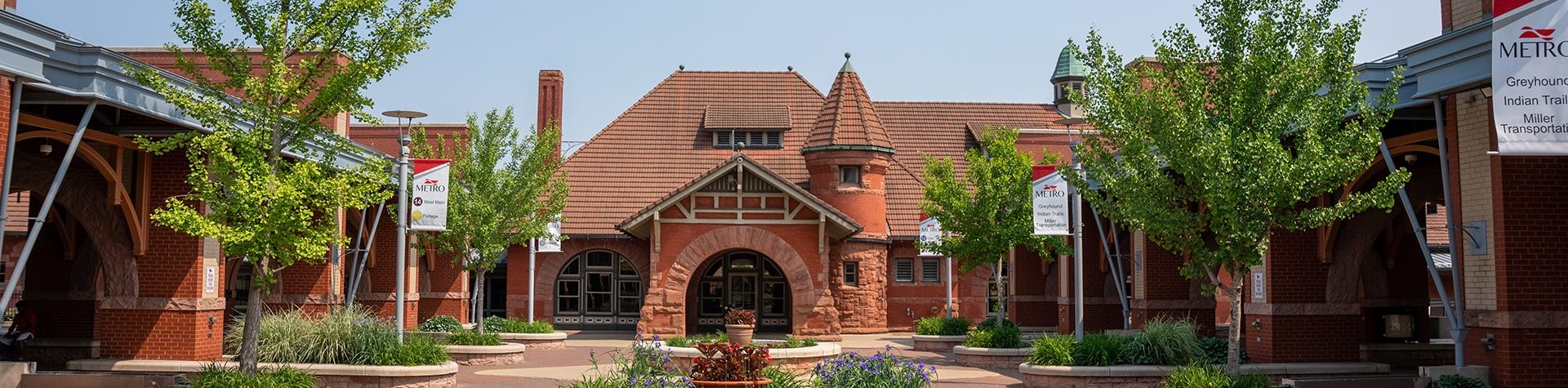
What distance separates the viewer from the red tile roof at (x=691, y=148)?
138 ft

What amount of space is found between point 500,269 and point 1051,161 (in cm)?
2405

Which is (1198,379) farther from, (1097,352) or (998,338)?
(998,338)

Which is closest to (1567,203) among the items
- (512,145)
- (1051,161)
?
(1051,161)

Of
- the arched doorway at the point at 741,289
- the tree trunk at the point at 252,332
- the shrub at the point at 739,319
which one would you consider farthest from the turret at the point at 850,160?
the tree trunk at the point at 252,332

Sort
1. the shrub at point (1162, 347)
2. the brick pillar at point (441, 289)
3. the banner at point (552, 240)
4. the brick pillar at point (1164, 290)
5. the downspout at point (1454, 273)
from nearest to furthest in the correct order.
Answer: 1. the downspout at point (1454, 273)
2. the shrub at point (1162, 347)
3. the brick pillar at point (1164, 290)
4. the banner at point (552, 240)
5. the brick pillar at point (441, 289)

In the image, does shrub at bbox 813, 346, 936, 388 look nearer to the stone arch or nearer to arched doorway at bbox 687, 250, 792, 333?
the stone arch

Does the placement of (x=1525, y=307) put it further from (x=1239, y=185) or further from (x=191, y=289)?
(x=191, y=289)

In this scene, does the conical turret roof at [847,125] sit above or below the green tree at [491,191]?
above

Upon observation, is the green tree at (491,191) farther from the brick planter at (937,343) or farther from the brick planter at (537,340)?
the brick planter at (937,343)

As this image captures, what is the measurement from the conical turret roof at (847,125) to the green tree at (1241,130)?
21.4m

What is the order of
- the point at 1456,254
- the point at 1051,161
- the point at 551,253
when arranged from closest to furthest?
the point at 1456,254 < the point at 1051,161 < the point at 551,253

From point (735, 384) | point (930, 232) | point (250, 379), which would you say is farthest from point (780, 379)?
point (930, 232)

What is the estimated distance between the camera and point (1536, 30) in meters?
11.9

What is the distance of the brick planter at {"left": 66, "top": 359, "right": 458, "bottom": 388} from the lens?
57.9ft
